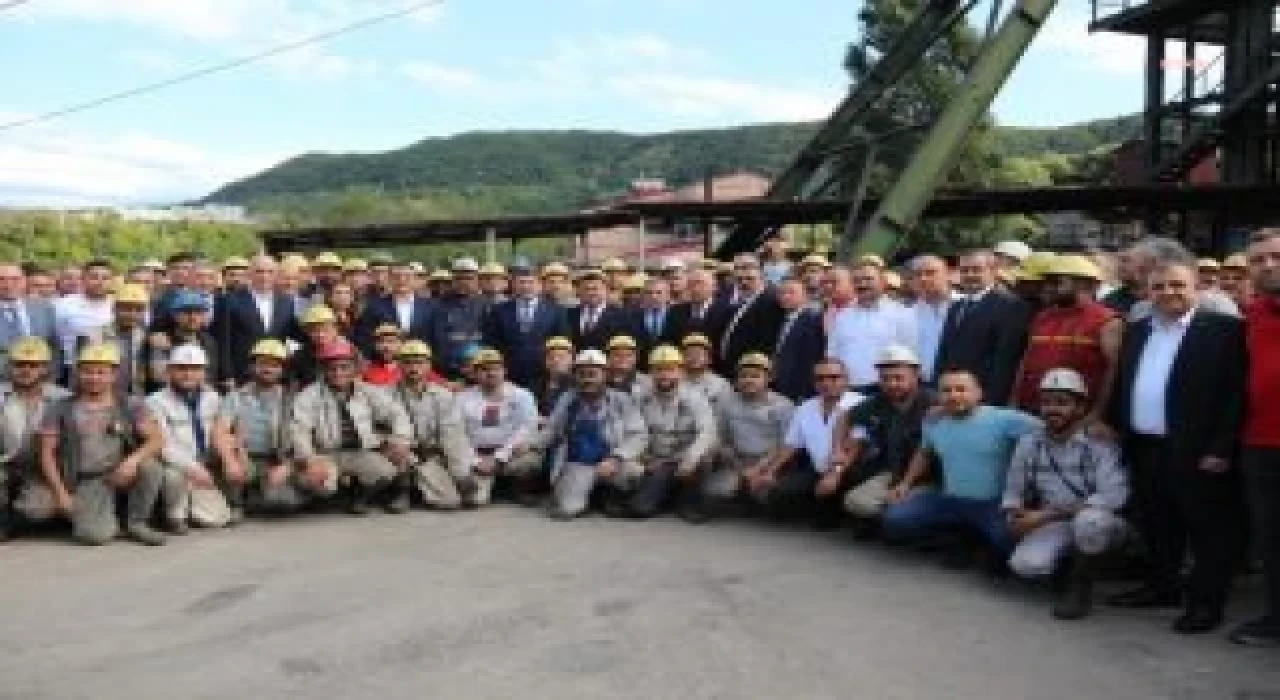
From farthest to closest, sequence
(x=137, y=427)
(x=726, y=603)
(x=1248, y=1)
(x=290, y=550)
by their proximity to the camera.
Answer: (x=1248, y=1)
(x=137, y=427)
(x=290, y=550)
(x=726, y=603)

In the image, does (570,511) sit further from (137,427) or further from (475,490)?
(137,427)

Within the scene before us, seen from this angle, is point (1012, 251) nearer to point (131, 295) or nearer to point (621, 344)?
point (621, 344)

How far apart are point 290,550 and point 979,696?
4751 mm

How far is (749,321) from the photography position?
10.4m

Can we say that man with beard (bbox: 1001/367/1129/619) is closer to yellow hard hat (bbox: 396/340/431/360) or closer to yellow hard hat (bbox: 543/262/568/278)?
yellow hard hat (bbox: 396/340/431/360)

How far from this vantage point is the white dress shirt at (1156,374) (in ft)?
21.7

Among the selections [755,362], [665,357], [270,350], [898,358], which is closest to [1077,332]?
[898,358]

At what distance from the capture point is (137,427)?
29.6ft

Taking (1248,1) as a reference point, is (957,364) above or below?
below

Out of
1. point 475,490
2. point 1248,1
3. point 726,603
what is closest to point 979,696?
point 726,603

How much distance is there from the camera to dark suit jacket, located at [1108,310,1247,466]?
20.7ft

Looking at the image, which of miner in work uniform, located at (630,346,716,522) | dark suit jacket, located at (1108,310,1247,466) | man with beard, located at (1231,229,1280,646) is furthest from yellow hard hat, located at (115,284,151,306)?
man with beard, located at (1231,229,1280,646)

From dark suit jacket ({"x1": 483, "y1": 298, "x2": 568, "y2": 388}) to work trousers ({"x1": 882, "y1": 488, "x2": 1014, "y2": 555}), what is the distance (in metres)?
3.85

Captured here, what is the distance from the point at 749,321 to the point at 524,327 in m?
1.99
